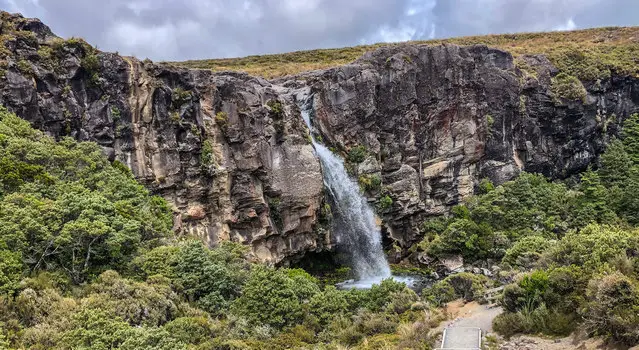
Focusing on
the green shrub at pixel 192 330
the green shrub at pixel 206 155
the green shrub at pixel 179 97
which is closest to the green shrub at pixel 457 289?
the green shrub at pixel 192 330

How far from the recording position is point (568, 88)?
172 ft

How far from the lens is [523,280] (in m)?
20.0

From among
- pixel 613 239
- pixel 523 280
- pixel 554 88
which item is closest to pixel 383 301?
pixel 523 280

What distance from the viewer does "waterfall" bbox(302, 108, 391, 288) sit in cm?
4131

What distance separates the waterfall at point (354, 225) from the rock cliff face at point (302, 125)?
1.64 m

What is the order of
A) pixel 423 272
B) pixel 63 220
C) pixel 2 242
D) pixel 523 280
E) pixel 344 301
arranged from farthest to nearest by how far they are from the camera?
pixel 423 272, pixel 344 301, pixel 63 220, pixel 523 280, pixel 2 242

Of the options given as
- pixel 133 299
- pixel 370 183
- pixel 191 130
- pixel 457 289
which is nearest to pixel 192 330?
pixel 133 299

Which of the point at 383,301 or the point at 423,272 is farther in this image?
the point at 423,272

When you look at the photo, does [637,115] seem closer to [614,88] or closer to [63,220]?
[614,88]

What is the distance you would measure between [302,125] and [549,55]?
3583cm

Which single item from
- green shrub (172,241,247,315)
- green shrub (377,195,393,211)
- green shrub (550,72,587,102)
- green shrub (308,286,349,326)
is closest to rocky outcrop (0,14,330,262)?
green shrub (377,195,393,211)

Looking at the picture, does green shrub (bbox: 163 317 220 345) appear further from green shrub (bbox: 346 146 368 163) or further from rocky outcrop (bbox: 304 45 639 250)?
green shrub (bbox: 346 146 368 163)

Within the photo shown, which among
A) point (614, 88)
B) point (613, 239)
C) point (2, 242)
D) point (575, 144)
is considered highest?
point (614, 88)

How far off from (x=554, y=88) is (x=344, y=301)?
4229cm
